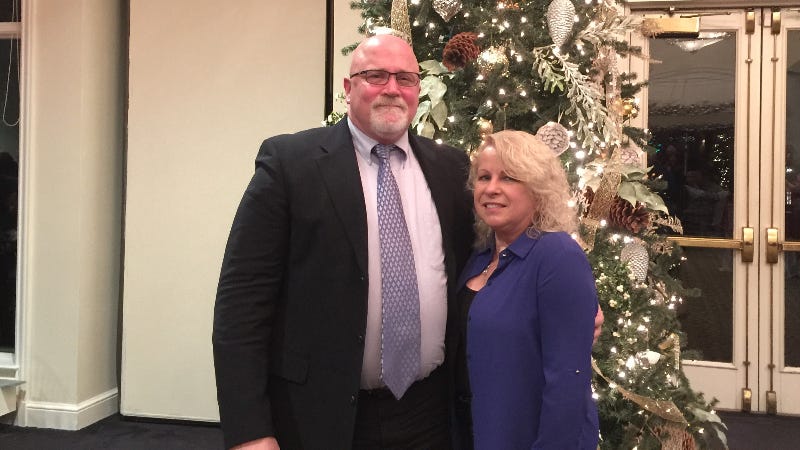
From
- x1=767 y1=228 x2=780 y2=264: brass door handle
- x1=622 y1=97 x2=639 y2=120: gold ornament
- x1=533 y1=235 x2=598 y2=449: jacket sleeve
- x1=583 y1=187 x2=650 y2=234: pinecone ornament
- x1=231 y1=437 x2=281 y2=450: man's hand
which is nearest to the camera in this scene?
x1=533 y1=235 x2=598 y2=449: jacket sleeve

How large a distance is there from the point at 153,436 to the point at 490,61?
2877mm

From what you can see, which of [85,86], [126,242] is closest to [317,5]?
[85,86]

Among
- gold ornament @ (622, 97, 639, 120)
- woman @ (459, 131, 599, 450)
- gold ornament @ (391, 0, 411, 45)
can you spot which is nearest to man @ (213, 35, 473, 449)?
woman @ (459, 131, 599, 450)

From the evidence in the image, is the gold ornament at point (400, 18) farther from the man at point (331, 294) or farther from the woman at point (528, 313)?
the woman at point (528, 313)

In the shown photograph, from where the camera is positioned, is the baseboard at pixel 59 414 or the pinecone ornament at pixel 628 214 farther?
the baseboard at pixel 59 414

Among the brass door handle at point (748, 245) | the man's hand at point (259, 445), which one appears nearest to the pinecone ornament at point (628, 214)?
the man's hand at point (259, 445)

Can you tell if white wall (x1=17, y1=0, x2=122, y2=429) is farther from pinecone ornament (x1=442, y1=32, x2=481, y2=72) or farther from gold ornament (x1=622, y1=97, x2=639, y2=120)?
gold ornament (x1=622, y1=97, x2=639, y2=120)

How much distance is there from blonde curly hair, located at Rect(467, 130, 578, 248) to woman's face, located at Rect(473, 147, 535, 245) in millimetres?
15

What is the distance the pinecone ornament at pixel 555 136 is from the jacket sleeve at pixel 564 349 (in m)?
1.14

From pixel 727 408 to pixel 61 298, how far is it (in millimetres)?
4374

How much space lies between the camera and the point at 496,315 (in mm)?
1529

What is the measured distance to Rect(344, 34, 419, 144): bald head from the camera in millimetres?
1665

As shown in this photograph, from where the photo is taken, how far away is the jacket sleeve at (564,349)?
144 centimetres

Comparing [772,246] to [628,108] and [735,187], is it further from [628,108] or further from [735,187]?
[628,108]
